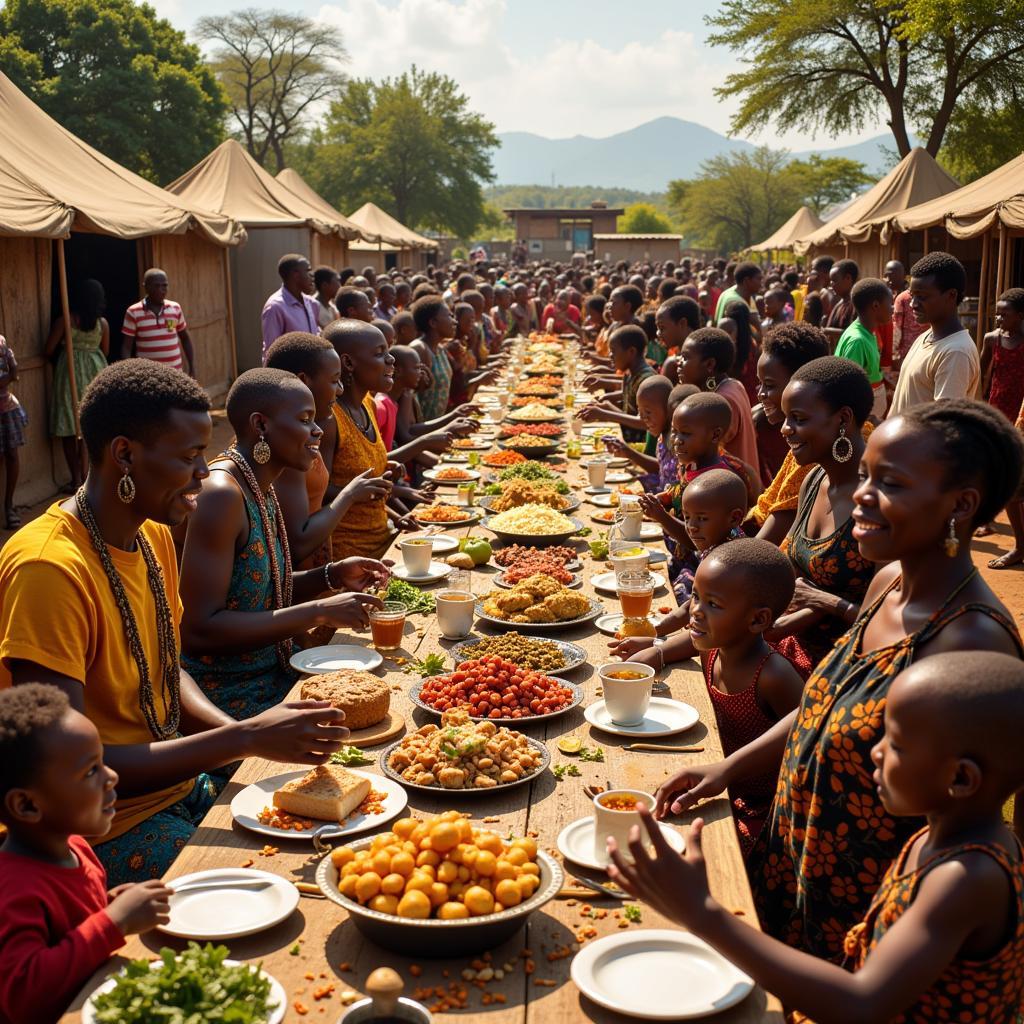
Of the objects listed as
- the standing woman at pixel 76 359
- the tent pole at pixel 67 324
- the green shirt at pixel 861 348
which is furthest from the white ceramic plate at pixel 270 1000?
the standing woman at pixel 76 359

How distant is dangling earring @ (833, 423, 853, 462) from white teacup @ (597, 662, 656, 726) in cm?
123

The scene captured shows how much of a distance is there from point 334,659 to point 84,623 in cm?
118

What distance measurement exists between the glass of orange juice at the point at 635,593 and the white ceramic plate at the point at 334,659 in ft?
3.07

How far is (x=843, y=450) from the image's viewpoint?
418 centimetres

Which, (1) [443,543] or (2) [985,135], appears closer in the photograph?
(1) [443,543]

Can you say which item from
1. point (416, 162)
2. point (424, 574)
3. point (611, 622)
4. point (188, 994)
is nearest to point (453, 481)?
point (424, 574)

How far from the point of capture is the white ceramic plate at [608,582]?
492 centimetres

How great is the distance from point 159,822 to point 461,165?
57.4 meters

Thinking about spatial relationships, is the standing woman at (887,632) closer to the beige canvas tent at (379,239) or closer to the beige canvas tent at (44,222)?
the beige canvas tent at (44,222)

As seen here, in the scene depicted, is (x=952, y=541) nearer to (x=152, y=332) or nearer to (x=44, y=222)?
(x=44, y=222)

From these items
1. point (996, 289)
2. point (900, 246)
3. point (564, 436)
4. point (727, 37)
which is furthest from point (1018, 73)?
point (564, 436)

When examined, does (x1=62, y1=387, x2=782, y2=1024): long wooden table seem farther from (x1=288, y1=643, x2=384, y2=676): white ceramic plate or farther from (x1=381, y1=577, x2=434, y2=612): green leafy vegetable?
(x1=381, y1=577, x2=434, y2=612): green leafy vegetable

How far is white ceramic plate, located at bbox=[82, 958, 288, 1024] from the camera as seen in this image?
2082mm

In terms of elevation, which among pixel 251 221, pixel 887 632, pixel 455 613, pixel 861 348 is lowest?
pixel 455 613
